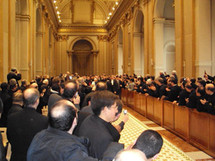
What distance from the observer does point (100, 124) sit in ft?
8.23

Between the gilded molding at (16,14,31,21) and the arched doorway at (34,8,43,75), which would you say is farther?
the arched doorway at (34,8,43,75)

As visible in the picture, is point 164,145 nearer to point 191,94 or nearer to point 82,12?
point 191,94

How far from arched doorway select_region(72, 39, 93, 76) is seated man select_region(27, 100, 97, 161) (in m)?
33.2

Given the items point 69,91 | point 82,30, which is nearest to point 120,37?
point 82,30

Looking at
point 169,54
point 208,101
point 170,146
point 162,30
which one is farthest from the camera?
point 169,54

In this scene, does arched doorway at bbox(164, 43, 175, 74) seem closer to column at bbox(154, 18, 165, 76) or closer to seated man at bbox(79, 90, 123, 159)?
column at bbox(154, 18, 165, 76)

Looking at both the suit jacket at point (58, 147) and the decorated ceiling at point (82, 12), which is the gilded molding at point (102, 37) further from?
the suit jacket at point (58, 147)

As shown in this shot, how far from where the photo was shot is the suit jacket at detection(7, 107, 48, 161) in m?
2.96

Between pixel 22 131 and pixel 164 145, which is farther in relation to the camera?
pixel 164 145

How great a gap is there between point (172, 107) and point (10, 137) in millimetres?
5783

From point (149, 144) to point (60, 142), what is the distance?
29.2 inches

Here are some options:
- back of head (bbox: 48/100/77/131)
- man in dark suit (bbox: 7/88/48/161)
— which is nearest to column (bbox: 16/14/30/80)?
man in dark suit (bbox: 7/88/48/161)

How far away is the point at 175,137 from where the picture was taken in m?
7.27

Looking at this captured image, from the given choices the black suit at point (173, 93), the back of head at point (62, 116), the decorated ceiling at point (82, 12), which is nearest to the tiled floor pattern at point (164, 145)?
the black suit at point (173, 93)
